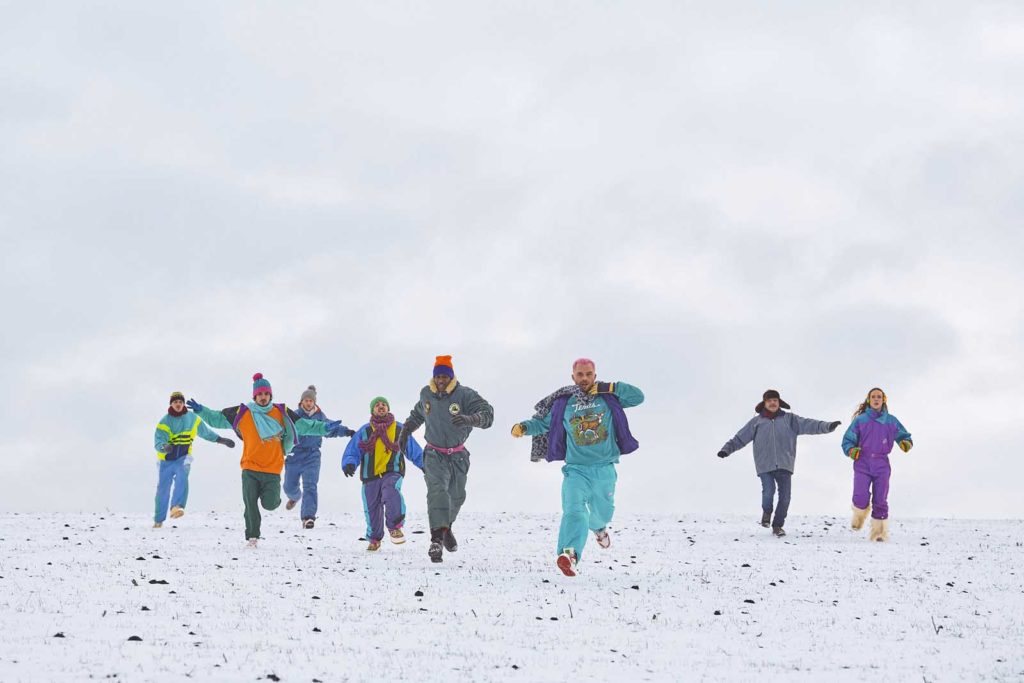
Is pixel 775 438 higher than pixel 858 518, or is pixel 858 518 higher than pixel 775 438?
pixel 775 438

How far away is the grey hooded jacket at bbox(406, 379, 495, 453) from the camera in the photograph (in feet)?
55.7

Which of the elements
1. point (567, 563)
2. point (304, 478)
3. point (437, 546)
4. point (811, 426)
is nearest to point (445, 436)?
point (437, 546)

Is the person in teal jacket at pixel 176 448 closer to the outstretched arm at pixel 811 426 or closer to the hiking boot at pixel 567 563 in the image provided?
the hiking boot at pixel 567 563

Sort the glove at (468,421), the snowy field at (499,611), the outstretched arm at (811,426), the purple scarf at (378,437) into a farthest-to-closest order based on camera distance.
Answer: the outstretched arm at (811,426) → the purple scarf at (378,437) → the glove at (468,421) → the snowy field at (499,611)

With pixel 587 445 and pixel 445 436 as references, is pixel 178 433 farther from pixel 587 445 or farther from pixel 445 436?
pixel 587 445

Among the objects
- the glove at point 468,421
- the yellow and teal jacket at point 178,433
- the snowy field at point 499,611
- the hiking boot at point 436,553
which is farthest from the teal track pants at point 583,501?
the yellow and teal jacket at point 178,433

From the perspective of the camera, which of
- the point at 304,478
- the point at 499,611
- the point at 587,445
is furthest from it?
the point at 304,478

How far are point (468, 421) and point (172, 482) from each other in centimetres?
952

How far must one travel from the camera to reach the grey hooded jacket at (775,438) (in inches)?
883

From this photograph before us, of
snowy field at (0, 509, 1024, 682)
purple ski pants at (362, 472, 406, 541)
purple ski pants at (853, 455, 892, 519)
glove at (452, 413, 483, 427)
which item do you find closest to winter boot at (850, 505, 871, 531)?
purple ski pants at (853, 455, 892, 519)

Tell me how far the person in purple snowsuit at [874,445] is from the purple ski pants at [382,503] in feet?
30.3

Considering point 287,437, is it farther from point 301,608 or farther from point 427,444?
point 301,608

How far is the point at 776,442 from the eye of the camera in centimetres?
2247

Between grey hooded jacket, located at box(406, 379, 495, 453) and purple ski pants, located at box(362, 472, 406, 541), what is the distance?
65.0 inches
